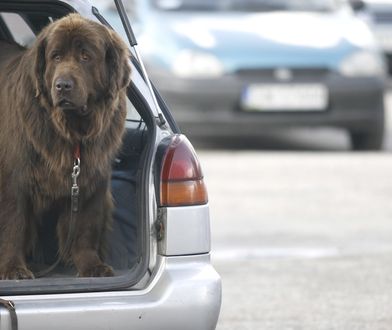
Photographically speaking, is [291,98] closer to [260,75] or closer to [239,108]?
[260,75]

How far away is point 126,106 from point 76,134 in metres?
0.29

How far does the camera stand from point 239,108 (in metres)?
12.2

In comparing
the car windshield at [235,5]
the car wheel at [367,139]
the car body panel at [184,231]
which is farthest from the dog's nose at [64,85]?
the car windshield at [235,5]

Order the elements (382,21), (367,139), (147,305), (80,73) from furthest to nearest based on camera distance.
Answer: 1. (382,21)
2. (367,139)
3. (80,73)
4. (147,305)

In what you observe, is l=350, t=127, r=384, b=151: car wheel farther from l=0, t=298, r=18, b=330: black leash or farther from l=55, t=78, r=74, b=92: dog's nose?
l=0, t=298, r=18, b=330: black leash

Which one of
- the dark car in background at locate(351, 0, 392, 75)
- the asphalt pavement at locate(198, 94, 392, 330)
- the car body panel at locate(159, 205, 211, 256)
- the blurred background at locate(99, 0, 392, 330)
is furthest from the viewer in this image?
the dark car in background at locate(351, 0, 392, 75)

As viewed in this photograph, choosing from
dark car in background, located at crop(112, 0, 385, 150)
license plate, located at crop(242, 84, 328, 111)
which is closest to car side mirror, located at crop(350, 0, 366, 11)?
dark car in background, located at crop(112, 0, 385, 150)

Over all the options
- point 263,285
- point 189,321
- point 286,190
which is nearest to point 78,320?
point 189,321

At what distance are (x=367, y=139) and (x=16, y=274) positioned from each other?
8.02m

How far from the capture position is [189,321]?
4.80 m

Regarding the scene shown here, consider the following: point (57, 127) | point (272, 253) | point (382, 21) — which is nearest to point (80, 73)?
point (57, 127)

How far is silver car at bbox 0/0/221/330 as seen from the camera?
4664 millimetres

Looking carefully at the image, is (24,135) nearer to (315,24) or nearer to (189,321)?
(189,321)

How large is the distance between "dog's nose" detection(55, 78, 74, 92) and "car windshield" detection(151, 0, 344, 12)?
8015 mm
